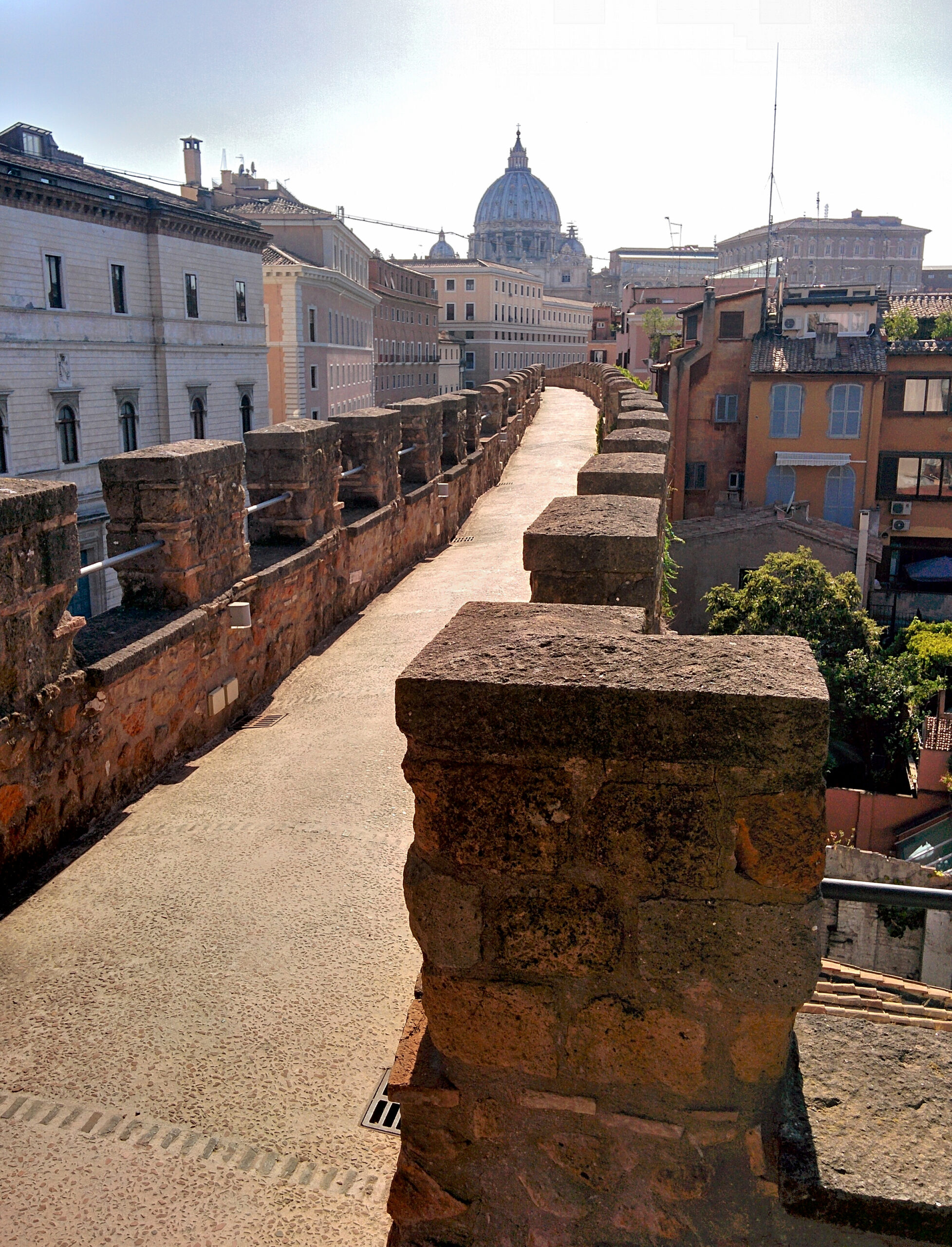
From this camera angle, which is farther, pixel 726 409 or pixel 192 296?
pixel 726 409

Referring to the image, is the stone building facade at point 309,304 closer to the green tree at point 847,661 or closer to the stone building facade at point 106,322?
the stone building facade at point 106,322

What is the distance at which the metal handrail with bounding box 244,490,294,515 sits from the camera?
26.9 feet

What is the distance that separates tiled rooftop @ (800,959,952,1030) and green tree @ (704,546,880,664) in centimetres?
1844

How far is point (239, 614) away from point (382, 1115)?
391cm

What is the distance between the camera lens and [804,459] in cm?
4044

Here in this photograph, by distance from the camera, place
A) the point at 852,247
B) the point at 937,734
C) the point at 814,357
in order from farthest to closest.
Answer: the point at 852,247 → the point at 814,357 → the point at 937,734

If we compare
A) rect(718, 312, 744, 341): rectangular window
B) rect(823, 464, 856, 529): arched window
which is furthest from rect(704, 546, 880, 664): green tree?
rect(718, 312, 744, 341): rectangular window

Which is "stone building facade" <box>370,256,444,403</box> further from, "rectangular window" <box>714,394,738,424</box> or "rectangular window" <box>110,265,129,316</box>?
"rectangular window" <box>110,265,129,316</box>

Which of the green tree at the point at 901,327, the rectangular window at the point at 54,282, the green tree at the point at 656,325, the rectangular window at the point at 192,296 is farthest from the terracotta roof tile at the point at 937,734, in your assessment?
the green tree at the point at 656,325

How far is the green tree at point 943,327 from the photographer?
45.0m

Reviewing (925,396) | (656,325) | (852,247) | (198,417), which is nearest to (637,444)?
(198,417)

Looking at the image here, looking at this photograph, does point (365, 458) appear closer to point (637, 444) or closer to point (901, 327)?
point (637, 444)

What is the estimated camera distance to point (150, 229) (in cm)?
3419

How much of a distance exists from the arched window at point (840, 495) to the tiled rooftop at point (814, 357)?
3.41m
